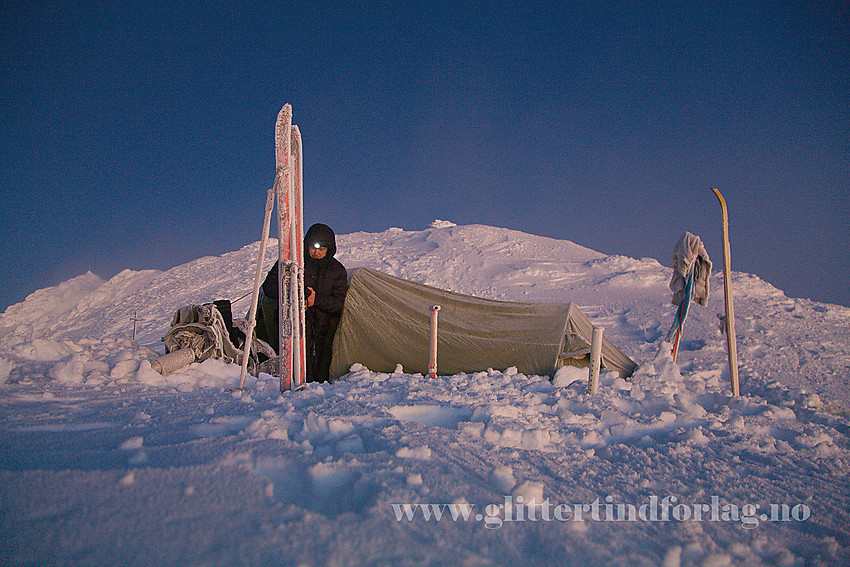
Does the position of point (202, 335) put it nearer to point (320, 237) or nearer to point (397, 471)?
point (320, 237)

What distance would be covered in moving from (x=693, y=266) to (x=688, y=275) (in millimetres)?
141

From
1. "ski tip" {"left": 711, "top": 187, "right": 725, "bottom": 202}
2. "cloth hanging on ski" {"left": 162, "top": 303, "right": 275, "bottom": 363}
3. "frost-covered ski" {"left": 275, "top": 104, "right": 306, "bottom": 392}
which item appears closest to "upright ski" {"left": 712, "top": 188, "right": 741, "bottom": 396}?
"ski tip" {"left": 711, "top": 187, "right": 725, "bottom": 202}

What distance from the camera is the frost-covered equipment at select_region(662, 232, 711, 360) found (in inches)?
229

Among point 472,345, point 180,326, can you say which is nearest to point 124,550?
point 180,326

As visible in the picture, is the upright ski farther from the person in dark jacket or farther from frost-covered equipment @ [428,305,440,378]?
the person in dark jacket

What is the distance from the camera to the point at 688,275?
233 inches

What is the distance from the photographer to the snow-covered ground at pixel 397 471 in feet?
4.19

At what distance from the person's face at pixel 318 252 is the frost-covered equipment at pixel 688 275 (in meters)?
4.76

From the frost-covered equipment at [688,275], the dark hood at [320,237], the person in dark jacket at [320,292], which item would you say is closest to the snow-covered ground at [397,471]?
the person in dark jacket at [320,292]

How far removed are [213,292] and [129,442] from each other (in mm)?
15909

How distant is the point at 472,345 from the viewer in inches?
210

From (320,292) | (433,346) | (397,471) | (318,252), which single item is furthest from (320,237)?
(397,471)

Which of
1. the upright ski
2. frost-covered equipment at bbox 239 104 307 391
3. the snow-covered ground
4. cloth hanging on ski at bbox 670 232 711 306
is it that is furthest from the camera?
cloth hanging on ski at bbox 670 232 711 306

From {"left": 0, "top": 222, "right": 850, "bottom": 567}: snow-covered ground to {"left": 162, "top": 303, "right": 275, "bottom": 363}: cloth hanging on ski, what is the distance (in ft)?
1.00
